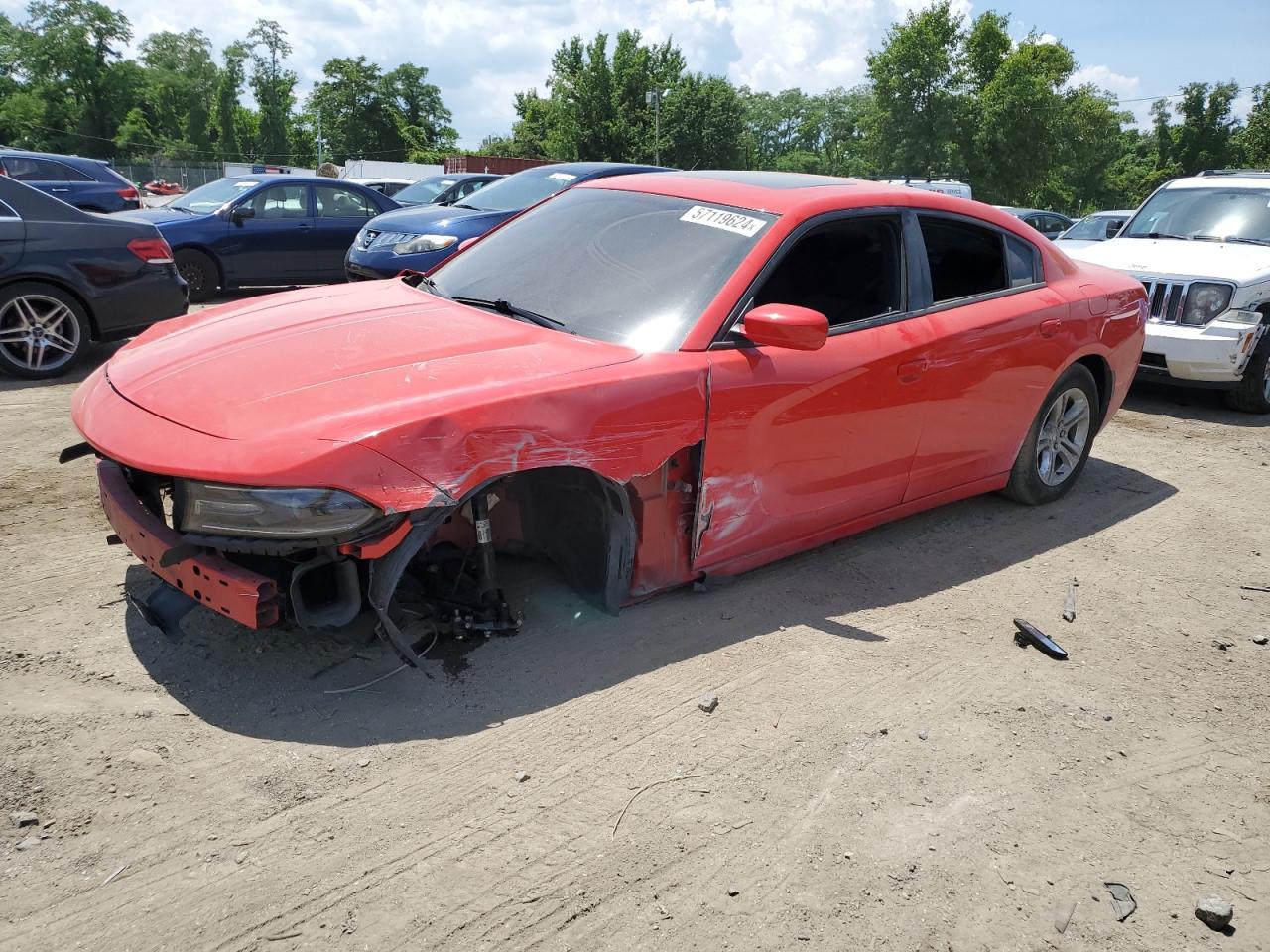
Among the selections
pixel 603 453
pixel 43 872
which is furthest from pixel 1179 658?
pixel 43 872

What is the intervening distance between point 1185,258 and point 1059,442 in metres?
3.83

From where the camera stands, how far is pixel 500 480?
3.21m

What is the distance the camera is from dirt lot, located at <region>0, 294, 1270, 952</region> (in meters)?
2.24

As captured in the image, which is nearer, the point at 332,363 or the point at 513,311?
the point at 332,363

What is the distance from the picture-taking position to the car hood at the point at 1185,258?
7.46 meters

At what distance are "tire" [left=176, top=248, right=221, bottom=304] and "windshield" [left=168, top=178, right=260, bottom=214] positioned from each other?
0.67m

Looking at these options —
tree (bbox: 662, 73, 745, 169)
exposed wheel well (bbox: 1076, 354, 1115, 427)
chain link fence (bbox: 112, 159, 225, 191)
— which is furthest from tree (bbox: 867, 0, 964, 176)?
chain link fence (bbox: 112, 159, 225, 191)

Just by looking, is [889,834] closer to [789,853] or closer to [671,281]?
[789,853]

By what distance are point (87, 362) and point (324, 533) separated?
6079 millimetres

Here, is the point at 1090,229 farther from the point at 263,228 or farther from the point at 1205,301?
the point at 263,228

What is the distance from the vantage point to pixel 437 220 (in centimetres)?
934

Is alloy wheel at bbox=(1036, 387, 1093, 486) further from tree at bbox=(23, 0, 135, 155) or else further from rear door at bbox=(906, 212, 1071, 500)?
tree at bbox=(23, 0, 135, 155)

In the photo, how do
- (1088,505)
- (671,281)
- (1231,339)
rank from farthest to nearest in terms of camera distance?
1. (1231,339)
2. (1088,505)
3. (671,281)

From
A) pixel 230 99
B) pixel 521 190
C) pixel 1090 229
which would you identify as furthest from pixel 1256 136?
pixel 230 99
